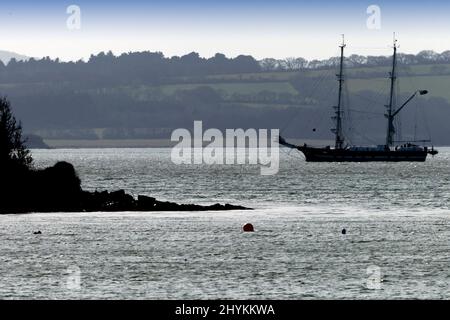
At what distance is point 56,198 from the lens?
111375mm

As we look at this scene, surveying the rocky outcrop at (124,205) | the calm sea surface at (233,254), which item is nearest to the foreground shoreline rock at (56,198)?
the rocky outcrop at (124,205)

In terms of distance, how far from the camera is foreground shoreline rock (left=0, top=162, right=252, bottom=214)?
4262 inches

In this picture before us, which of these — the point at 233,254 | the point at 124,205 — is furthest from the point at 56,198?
the point at 233,254

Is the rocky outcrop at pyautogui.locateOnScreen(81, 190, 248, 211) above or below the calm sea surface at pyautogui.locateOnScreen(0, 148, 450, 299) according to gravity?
below

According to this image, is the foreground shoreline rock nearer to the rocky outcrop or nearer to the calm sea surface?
the rocky outcrop

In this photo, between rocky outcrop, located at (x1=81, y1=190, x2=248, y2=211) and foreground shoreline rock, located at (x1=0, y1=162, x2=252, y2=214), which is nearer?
foreground shoreline rock, located at (x1=0, y1=162, x2=252, y2=214)

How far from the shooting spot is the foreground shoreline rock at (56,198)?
108250 mm

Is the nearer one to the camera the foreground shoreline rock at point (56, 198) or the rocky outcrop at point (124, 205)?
the foreground shoreline rock at point (56, 198)

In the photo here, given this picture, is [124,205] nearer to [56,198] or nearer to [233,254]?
[56,198]

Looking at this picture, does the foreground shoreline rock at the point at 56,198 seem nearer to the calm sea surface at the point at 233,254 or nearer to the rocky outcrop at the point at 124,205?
the rocky outcrop at the point at 124,205

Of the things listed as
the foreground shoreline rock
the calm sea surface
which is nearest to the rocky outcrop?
the foreground shoreline rock

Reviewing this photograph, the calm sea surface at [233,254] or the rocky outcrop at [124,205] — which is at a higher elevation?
the calm sea surface at [233,254]

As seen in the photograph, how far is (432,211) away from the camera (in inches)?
4555
